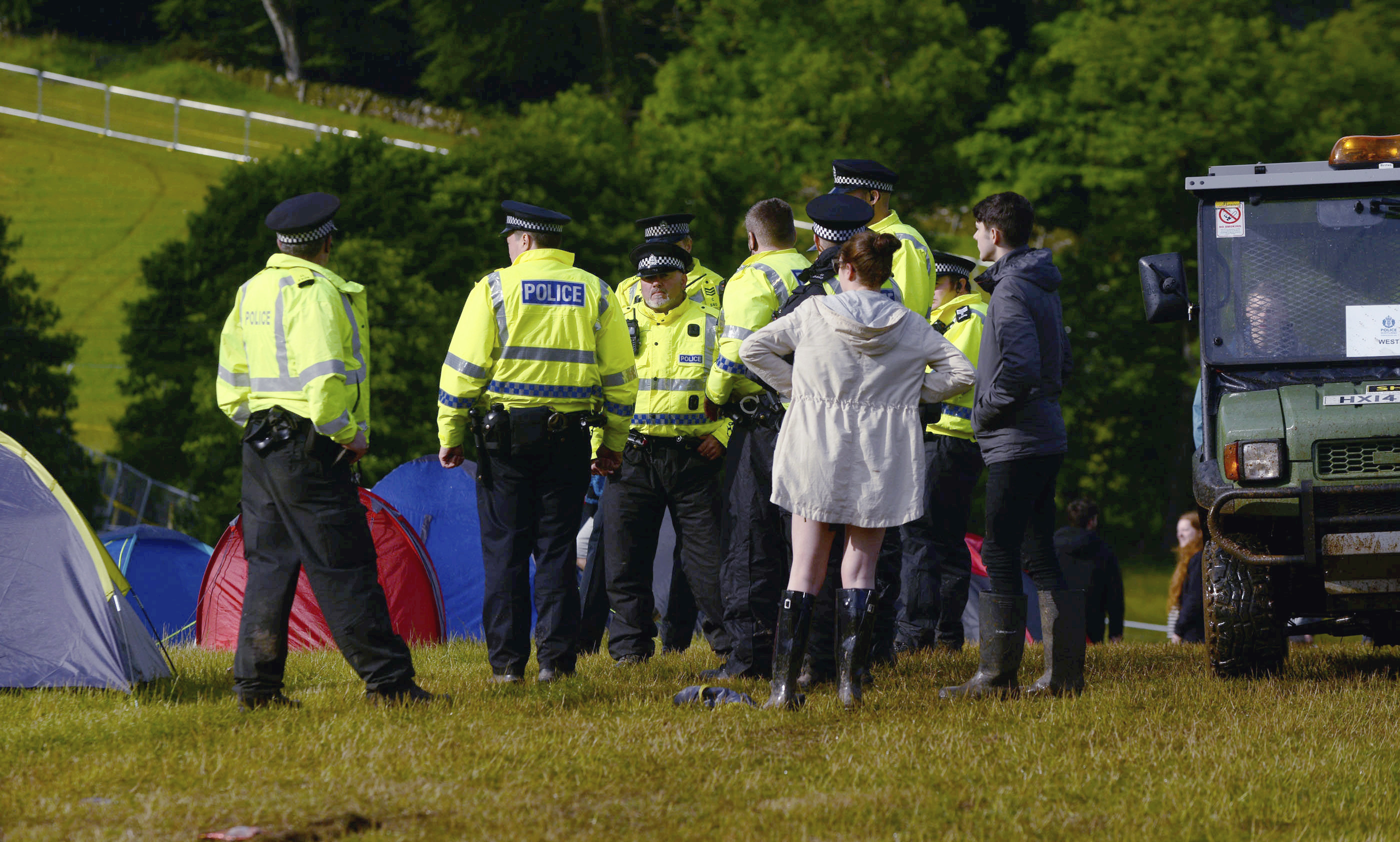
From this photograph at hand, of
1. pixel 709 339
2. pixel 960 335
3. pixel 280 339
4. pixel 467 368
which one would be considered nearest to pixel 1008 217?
pixel 709 339

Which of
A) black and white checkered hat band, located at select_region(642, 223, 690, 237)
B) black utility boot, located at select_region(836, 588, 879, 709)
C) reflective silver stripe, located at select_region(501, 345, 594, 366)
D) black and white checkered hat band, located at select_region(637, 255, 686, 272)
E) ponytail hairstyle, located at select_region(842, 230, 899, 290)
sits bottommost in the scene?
black utility boot, located at select_region(836, 588, 879, 709)

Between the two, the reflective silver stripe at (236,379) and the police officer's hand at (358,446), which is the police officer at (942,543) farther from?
the reflective silver stripe at (236,379)

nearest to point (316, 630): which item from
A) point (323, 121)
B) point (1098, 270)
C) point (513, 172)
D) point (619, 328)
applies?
point (619, 328)

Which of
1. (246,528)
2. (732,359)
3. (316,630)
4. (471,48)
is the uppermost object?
(471,48)

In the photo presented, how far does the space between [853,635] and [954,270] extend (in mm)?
4002

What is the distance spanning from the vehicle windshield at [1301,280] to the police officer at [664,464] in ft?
8.68

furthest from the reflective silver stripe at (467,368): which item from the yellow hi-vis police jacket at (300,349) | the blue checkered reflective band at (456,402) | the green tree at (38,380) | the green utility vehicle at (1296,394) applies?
the green tree at (38,380)

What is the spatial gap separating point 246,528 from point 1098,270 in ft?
90.1

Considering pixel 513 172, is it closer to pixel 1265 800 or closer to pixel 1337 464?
pixel 1337 464

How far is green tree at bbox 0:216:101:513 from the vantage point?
1048 inches

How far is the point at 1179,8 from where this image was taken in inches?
1210

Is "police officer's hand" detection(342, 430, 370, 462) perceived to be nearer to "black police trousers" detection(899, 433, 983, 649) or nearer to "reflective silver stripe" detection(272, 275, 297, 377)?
"reflective silver stripe" detection(272, 275, 297, 377)

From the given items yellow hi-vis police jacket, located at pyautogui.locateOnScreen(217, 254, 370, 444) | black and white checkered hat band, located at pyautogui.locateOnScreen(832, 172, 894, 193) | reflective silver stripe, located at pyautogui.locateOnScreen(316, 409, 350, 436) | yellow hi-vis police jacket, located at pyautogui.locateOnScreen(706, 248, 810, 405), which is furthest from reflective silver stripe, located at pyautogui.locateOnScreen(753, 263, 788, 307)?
reflective silver stripe, located at pyautogui.locateOnScreen(316, 409, 350, 436)

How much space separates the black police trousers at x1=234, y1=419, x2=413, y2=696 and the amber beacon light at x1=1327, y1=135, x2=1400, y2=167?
5198 mm
